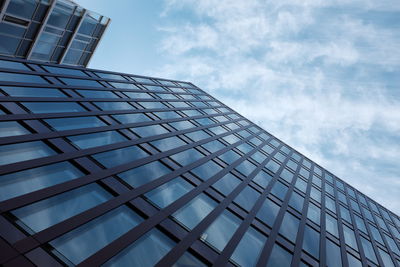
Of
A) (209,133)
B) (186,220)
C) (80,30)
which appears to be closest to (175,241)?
(186,220)

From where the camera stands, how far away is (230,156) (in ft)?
83.4

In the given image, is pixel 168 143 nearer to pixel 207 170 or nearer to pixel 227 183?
pixel 207 170

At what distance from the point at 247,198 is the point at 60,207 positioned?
11.8 m

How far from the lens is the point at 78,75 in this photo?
24312mm

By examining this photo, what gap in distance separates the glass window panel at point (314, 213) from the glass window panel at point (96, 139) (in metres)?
14.2

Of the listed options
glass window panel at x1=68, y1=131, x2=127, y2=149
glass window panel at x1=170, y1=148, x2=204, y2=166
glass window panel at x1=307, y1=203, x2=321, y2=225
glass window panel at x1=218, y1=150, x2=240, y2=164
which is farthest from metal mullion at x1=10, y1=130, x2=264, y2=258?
glass window panel at x1=307, y1=203, x2=321, y2=225

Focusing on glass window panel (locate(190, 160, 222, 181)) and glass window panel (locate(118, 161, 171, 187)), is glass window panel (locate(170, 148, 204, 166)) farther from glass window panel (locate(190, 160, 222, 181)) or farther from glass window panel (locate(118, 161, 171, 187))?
glass window panel (locate(118, 161, 171, 187))

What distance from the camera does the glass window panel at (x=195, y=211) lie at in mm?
13562

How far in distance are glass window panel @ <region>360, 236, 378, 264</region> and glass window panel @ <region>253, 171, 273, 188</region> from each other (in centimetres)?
817

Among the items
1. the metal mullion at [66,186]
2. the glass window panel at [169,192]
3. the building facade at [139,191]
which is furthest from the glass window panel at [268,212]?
the metal mullion at [66,186]

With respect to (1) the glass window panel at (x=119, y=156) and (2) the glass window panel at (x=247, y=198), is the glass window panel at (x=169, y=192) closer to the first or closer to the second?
(1) the glass window panel at (x=119, y=156)

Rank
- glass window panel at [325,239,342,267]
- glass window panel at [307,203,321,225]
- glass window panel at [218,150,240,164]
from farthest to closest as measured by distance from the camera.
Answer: glass window panel at [218,150,240,164], glass window panel at [307,203,321,225], glass window panel at [325,239,342,267]

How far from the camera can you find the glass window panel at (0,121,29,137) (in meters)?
12.1

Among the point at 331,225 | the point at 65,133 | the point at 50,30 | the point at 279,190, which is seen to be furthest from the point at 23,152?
the point at 50,30
